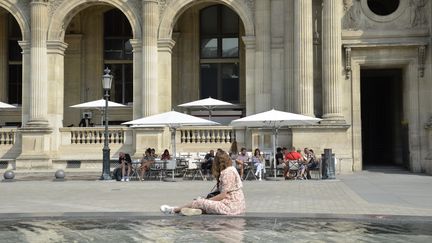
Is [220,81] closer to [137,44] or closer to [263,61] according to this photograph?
[263,61]

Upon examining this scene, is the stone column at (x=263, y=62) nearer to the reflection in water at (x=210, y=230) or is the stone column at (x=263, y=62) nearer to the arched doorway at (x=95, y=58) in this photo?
the arched doorway at (x=95, y=58)

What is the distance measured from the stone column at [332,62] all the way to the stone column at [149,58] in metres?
7.42

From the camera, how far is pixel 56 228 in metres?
11.0

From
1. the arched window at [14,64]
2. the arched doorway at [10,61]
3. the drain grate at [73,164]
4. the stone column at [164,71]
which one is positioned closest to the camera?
the drain grate at [73,164]

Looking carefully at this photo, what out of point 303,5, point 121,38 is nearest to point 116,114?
point 121,38

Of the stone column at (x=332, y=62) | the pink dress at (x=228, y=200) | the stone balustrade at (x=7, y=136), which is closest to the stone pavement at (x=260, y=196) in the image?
the pink dress at (x=228, y=200)

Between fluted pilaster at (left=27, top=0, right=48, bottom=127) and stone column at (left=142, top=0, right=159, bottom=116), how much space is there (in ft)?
15.2

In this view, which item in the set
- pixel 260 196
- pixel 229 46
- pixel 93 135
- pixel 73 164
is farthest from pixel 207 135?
pixel 260 196

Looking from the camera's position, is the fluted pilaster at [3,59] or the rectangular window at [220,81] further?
the fluted pilaster at [3,59]

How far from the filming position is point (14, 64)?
3475cm

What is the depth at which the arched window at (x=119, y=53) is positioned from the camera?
34.4 m

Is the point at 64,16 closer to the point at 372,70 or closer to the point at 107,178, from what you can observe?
the point at 107,178

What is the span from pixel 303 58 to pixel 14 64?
53.9 ft

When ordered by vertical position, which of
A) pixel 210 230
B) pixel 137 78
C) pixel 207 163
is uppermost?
pixel 137 78
